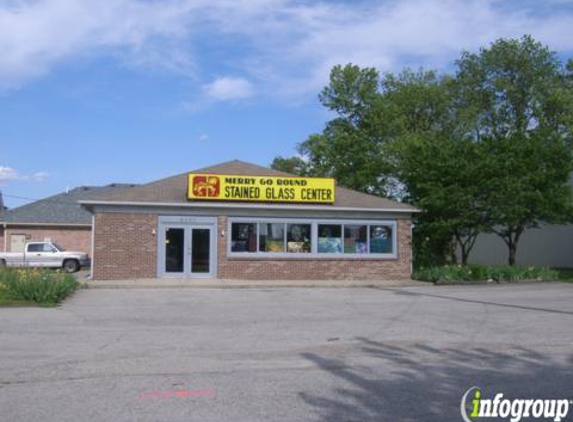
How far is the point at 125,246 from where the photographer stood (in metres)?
24.3

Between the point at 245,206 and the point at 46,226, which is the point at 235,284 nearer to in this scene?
the point at 245,206

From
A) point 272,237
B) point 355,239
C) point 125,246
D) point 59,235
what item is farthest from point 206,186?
point 59,235

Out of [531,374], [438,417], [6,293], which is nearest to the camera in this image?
[438,417]

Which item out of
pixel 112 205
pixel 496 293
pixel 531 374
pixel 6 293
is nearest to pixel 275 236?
pixel 112 205

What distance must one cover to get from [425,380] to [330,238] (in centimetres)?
1805

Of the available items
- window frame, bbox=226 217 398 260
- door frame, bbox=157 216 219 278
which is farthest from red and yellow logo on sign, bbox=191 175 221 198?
window frame, bbox=226 217 398 260

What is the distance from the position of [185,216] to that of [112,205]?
2.62 meters

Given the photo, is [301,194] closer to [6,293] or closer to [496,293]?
[496,293]

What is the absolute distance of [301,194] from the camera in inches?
1023

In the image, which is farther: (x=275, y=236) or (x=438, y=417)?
(x=275, y=236)

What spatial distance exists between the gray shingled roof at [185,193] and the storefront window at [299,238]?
4.99ft

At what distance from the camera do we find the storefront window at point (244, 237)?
2536cm

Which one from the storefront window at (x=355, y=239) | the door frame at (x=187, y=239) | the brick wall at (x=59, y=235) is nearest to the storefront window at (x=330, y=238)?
the storefront window at (x=355, y=239)

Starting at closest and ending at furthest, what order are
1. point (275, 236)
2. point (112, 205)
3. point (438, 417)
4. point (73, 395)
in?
point (438, 417) < point (73, 395) < point (112, 205) < point (275, 236)
